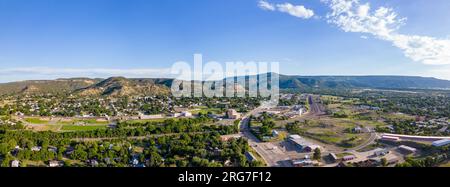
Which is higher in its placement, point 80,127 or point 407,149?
point 407,149

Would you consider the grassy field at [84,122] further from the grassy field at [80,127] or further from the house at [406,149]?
the house at [406,149]

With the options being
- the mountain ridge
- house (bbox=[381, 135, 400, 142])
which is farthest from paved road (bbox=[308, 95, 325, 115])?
the mountain ridge

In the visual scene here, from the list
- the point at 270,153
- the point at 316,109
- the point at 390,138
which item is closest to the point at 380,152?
the point at 390,138

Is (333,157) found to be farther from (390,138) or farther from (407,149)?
(390,138)

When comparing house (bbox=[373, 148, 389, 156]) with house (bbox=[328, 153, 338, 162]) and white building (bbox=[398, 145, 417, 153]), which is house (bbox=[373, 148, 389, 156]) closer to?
white building (bbox=[398, 145, 417, 153])

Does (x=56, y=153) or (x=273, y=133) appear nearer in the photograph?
(x=56, y=153)

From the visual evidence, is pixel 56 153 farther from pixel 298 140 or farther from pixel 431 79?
pixel 431 79

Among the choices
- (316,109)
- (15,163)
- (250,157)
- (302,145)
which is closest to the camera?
(15,163)

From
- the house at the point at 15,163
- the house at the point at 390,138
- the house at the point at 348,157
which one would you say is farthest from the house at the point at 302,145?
the house at the point at 15,163

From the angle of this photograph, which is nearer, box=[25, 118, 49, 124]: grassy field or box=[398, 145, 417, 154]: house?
box=[398, 145, 417, 154]: house
